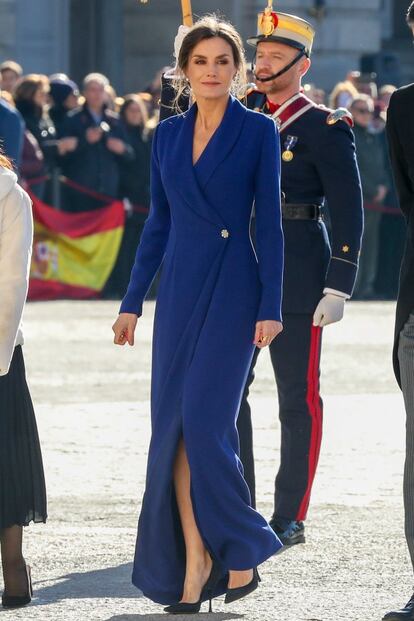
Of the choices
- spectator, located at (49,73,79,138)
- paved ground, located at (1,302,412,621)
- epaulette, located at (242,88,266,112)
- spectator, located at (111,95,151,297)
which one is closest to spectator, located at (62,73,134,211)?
spectator, located at (111,95,151,297)

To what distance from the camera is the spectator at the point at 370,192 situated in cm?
1819

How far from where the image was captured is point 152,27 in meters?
31.0

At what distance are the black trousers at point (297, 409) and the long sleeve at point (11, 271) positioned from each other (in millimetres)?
1520

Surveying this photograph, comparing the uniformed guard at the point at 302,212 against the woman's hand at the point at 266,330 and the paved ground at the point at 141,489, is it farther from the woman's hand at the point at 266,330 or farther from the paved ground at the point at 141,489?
the woman's hand at the point at 266,330

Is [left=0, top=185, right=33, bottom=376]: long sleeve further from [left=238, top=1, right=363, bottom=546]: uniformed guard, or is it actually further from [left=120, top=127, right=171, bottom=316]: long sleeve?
[left=238, top=1, right=363, bottom=546]: uniformed guard

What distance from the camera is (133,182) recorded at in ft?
59.9

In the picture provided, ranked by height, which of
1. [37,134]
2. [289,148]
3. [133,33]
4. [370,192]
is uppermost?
[133,33]

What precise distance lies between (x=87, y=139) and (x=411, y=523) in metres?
12.1

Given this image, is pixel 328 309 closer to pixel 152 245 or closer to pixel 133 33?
pixel 152 245

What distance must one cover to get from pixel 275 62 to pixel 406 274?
63.0 inches

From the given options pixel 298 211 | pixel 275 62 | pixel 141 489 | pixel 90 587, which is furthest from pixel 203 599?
pixel 141 489

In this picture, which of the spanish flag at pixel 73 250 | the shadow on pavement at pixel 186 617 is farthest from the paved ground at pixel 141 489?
the spanish flag at pixel 73 250

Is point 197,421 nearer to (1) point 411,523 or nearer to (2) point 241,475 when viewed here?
(2) point 241,475

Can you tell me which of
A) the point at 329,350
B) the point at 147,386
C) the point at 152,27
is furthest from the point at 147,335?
the point at 152,27
